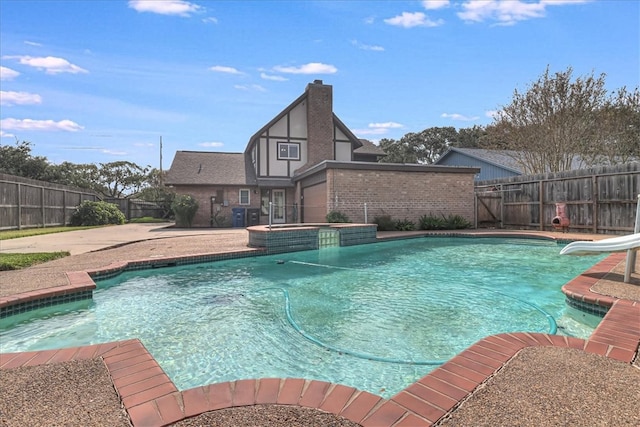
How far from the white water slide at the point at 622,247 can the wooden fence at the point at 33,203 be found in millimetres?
19003

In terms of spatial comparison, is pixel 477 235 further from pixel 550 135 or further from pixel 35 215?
pixel 35 215

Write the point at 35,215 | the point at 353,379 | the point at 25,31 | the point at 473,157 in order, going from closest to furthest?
the point at 353,379, the point at 25,31, the point at 35,215, the point at 473,157

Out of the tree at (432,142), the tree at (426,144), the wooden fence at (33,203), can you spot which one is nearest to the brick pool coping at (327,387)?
the wooden fence at (33,203)

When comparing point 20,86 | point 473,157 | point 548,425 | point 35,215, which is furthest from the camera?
point 473,157

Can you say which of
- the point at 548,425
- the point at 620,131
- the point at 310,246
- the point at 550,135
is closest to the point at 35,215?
the point at 310,246

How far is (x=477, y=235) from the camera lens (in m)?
12.6

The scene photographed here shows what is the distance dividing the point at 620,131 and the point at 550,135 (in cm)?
428

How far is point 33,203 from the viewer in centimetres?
1627

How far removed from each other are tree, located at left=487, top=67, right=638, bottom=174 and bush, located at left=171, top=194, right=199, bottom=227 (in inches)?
753

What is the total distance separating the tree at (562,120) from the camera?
18.2 meters

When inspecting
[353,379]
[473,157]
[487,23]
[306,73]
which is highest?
[306,73]

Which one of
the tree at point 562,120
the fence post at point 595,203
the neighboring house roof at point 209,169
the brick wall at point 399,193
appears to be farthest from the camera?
the neighboring house roof at point 209,169

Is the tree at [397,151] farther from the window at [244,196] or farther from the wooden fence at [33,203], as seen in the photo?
the wooden fence at [33,203]

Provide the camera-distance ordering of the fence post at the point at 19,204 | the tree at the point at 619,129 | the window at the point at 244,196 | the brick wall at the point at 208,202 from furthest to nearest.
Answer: the window at the point at 244,196 → the brick wall at the point at 208,202 → the tree at the point at 619,129 → the fence post at the point at 19,204
